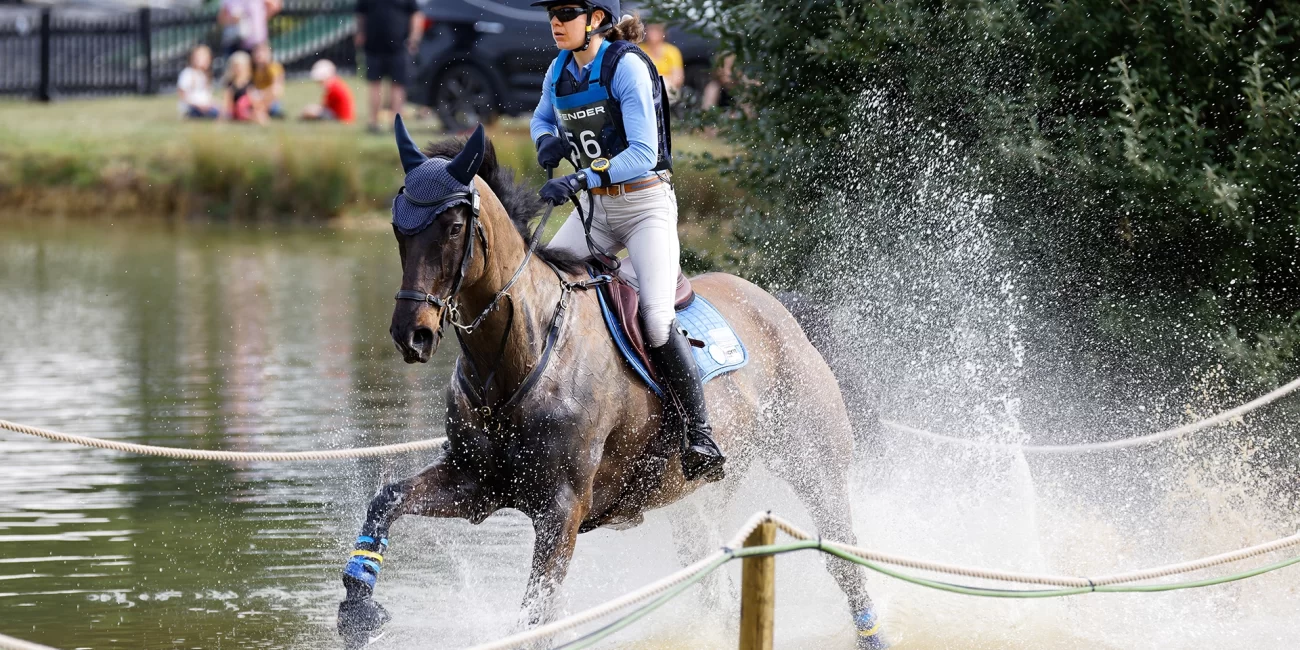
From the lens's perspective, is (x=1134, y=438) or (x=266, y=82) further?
(x=266, y=82)

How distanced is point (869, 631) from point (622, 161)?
8.47 feet

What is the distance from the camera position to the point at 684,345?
281 inches

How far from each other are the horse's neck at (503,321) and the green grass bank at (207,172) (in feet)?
51.9

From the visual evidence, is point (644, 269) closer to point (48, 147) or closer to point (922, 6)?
point (922, 6)

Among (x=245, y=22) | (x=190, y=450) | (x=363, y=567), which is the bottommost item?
(x=245, y=22)

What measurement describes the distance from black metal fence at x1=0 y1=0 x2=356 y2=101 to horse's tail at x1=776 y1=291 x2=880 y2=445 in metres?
22.9

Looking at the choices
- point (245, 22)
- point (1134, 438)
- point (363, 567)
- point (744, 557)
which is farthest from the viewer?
point (245, 22)

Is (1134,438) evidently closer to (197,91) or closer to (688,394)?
(688,394)

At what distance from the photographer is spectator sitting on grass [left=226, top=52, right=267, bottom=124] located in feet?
89.3

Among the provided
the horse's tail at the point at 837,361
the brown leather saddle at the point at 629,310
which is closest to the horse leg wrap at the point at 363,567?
the brown leather saddle at the point at 629,310

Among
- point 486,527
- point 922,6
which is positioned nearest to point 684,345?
point 486,527

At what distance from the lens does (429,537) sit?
31.3 feet

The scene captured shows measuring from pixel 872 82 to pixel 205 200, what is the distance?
15716 mm

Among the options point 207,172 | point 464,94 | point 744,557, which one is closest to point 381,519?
point 744,557
